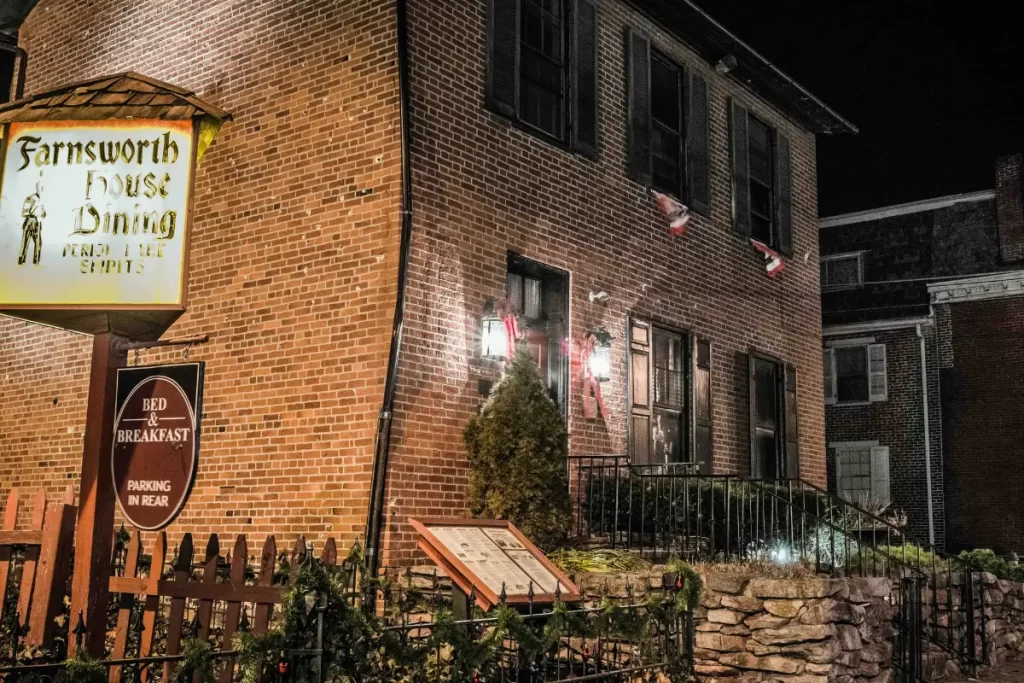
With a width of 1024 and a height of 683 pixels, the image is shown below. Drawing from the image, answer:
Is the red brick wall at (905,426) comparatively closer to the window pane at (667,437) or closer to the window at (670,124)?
the window pane at (667,437)

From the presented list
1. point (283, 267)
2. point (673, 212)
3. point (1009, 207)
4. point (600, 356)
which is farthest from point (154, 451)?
point (1009, 207)

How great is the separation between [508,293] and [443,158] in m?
1.60

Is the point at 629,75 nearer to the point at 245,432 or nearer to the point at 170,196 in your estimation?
the point at 245,432

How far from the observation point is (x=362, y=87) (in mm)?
9375

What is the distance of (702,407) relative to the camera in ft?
42.1

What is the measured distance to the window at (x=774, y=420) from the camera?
1431 cm

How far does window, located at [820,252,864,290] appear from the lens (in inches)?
1044

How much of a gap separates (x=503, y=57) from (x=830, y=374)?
1719cm

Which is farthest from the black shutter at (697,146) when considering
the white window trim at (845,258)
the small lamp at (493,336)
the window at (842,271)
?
the window at (842,271)

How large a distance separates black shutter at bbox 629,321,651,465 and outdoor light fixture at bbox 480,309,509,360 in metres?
2.30

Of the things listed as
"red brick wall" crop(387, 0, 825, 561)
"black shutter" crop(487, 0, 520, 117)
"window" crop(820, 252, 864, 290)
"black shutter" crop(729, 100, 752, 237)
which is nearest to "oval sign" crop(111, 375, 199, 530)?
"red brick wall" crop(387, 0, 825, 561)

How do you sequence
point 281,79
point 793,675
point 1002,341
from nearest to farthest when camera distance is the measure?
1. point 793,675
2. point 281,79
3. point 1002,341

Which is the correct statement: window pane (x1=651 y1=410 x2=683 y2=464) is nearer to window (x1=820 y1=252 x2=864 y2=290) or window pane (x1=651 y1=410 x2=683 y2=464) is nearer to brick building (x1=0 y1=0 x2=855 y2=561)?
brick building (x1=0 y1=0 x2=855 y2=561)

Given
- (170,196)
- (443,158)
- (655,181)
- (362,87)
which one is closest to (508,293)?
(443,158)
